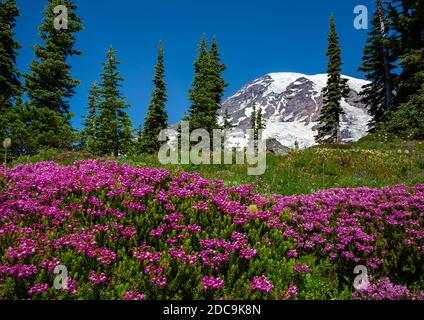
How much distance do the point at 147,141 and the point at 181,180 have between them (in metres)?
38.1

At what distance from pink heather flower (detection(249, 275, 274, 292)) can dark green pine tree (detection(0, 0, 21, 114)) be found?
1234 inches

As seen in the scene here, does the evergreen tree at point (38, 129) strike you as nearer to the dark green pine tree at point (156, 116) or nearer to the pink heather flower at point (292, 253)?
the dark green pine tree at point (156, 116)

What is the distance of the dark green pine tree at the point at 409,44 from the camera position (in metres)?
32.9

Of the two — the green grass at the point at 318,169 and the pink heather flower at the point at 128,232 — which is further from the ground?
the green grass at the point at 318,169

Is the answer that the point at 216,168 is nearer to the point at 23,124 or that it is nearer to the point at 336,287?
the point at 336,287

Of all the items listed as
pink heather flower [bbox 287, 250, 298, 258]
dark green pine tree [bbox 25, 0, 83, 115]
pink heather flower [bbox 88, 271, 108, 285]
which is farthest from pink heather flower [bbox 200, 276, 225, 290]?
dark green pine tree [bbox 25, 0, 83, 115]

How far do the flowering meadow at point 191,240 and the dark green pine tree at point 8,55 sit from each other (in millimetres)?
27129

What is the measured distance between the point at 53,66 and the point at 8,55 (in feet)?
18.0

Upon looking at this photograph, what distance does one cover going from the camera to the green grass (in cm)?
1240

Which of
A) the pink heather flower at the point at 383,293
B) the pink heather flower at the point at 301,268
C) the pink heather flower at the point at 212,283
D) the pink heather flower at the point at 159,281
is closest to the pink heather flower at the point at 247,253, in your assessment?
the pink heather flower at the point at 301,268

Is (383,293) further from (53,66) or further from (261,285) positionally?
(53,66)

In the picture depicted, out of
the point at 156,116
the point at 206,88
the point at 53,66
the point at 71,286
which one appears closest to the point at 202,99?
the point at 206,88

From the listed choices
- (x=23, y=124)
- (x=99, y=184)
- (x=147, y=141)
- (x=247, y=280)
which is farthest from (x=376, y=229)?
(x=147, y=141)

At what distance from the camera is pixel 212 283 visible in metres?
4.57
